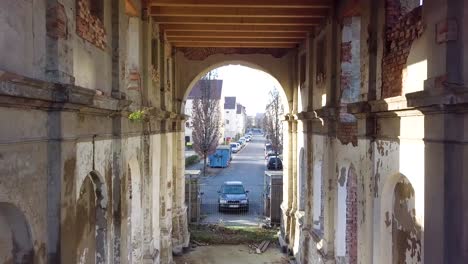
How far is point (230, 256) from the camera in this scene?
47.2 feet

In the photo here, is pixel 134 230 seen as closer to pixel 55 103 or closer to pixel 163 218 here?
pixel 163 218

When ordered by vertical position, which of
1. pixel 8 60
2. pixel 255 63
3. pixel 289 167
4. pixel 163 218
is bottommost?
pixel 163 218

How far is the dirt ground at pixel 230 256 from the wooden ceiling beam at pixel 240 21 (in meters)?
6.94

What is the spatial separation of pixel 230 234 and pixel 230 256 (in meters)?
2.22

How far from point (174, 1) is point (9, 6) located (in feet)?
19.7

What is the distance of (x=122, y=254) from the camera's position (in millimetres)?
7516

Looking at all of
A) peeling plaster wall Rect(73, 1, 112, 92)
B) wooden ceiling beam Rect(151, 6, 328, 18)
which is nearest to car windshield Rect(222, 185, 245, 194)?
wooden ceiling beam Rect(151, 6, 328, 18)

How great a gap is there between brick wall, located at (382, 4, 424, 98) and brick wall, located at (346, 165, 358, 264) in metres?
2.87

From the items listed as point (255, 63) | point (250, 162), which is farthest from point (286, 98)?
point (250, 162)

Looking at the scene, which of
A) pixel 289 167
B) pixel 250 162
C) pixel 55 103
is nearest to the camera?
pixel 55 103

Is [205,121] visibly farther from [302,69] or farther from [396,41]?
[396,41]

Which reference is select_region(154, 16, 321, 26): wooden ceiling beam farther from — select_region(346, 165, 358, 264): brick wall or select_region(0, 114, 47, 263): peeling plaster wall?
select_region(0, 114, 47, 263): peeling plaster wall

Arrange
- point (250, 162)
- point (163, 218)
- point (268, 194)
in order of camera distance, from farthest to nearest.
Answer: point (250, 162)
point (268, 194)
point (163, 218)

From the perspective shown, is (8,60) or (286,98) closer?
(8,60)
